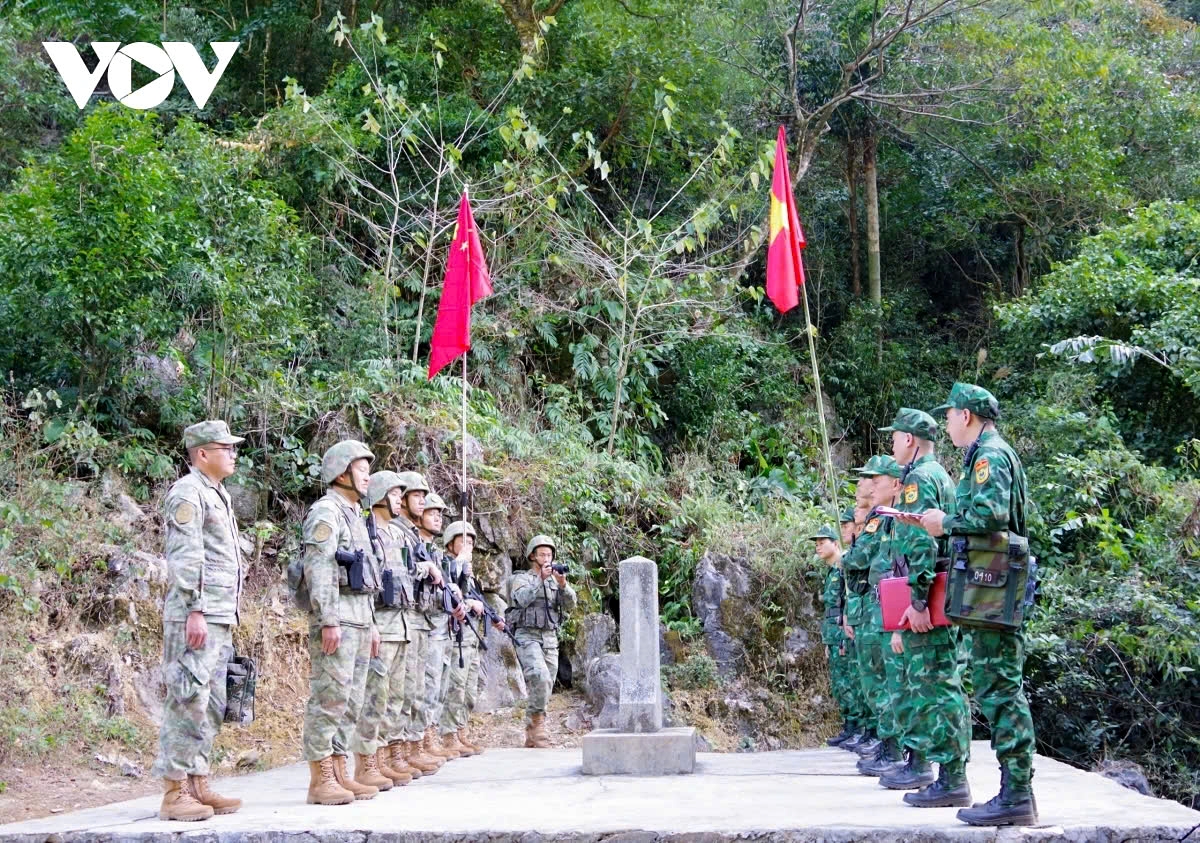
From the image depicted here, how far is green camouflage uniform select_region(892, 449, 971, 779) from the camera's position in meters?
6.18

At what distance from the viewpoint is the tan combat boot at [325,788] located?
6883 millimetres

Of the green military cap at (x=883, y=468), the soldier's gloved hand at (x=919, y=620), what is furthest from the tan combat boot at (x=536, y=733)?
the soldier's gloved hand at (x=919, y=620)

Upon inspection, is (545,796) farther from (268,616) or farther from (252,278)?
(252,278)

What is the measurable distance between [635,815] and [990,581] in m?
2.38

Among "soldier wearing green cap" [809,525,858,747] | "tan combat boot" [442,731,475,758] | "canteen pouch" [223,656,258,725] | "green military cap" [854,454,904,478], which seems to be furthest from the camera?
"tan combat boot" [442,731,475,758]

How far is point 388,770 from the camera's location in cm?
823

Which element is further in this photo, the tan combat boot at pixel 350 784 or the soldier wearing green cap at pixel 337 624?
the tan combat boot at pixel 350 784

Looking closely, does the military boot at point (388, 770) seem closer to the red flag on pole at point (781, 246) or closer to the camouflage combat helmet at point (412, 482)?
the camouflage combat helmet at point (412, 482)

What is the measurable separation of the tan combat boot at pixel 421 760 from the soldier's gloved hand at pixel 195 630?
10.3ft

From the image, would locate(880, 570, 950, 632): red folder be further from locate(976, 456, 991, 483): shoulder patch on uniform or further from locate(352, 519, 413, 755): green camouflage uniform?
locate(352, 519, 413, 755): green camouflage uniform

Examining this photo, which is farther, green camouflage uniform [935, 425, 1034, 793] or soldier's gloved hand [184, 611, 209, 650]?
soldier's gloved hand [184, 611, 209, 650]

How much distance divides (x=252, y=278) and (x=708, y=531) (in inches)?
255

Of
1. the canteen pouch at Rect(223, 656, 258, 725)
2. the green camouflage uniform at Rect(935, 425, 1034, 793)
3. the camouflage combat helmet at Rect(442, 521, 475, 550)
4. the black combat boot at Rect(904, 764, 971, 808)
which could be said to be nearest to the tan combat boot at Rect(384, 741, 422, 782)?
the canteen pouch at Rect(223, 656, 258, 725)

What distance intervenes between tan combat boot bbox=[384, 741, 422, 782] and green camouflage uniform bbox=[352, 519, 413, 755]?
203 mm
